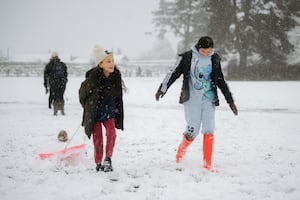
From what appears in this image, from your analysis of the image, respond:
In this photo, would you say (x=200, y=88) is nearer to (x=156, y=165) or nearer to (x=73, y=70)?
(x=156, y=165)

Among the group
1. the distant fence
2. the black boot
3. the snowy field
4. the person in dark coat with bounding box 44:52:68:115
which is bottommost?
the distant fence

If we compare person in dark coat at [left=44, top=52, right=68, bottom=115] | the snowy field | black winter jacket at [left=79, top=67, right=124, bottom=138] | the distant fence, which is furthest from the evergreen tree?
black winter jacket at [left=79, top=67, right=124, bottom=138]

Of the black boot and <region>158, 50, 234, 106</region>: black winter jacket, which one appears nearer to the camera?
the black boot

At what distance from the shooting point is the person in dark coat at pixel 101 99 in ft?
16.9

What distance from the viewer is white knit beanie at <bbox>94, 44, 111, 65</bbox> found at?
5.21 m

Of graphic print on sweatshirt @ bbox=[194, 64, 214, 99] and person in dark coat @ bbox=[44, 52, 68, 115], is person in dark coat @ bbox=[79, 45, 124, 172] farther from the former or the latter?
person in dark coat @ bbox=[44, 52, 68, 115]

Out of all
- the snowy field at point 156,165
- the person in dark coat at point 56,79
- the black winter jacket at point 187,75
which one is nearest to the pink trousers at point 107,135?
the snowy field at point 156,165

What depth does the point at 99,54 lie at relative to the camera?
17.2 ft

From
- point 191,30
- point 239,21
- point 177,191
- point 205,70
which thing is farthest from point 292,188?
point 191,30

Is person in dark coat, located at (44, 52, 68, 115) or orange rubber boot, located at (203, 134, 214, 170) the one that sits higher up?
person in dark coat, located at (44, 52, 68, 115)

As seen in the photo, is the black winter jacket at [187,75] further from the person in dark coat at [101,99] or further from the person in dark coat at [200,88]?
the person in dark coat at [101,99]

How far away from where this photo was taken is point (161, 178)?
506cm

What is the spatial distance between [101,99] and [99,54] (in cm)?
69

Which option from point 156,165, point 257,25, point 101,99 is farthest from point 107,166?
point 257,25
